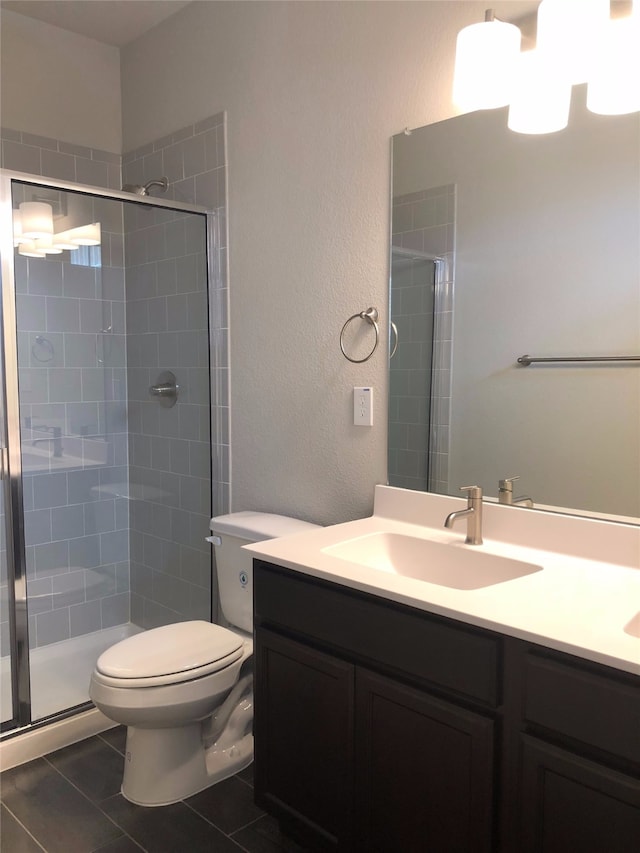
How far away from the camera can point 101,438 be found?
281 cm

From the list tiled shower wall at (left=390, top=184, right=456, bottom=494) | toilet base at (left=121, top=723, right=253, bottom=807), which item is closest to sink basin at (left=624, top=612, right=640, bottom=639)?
tiled shower wall at (left=390, top=184, right=456, bottom=494)

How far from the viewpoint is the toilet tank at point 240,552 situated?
2.20 metres

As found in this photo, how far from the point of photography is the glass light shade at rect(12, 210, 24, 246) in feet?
7.54

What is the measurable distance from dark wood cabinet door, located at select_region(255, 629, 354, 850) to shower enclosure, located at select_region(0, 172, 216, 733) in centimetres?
103

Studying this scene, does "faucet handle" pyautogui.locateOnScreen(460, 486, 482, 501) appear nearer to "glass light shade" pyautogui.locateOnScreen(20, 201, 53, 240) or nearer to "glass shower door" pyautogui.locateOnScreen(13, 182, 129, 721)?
"glass shower door" pyautogui.locateOnScreen(13, 182, 129, 721)

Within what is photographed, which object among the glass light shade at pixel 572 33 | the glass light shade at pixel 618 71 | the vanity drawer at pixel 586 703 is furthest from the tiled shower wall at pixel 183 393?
the vanity drawer at pixel 586 703

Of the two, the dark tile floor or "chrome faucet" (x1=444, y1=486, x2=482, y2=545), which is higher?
"chrome faucet" (x1=444, y1=486, x2=482, y2=545)

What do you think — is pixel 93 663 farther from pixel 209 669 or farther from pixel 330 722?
pixel 330 722

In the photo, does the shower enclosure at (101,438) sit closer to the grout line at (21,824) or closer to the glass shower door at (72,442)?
the glass shower door at (72,442)

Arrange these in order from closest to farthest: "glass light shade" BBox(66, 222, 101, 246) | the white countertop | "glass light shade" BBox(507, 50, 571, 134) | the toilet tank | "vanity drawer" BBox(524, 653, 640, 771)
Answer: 1. "vanity drawer" BBox(524, 653, 640, 771)
2. the white countertop
3. "glass light shade" BBox(507, 50, 571, 134)
4. the toilet tank
5. "glass light shade" BBox(66, 222, 101, 246)

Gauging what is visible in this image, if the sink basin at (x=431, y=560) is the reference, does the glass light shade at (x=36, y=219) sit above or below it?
above

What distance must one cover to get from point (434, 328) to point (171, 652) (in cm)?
120

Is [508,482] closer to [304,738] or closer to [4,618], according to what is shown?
[304,738]

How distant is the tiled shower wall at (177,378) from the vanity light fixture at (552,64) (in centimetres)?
116
